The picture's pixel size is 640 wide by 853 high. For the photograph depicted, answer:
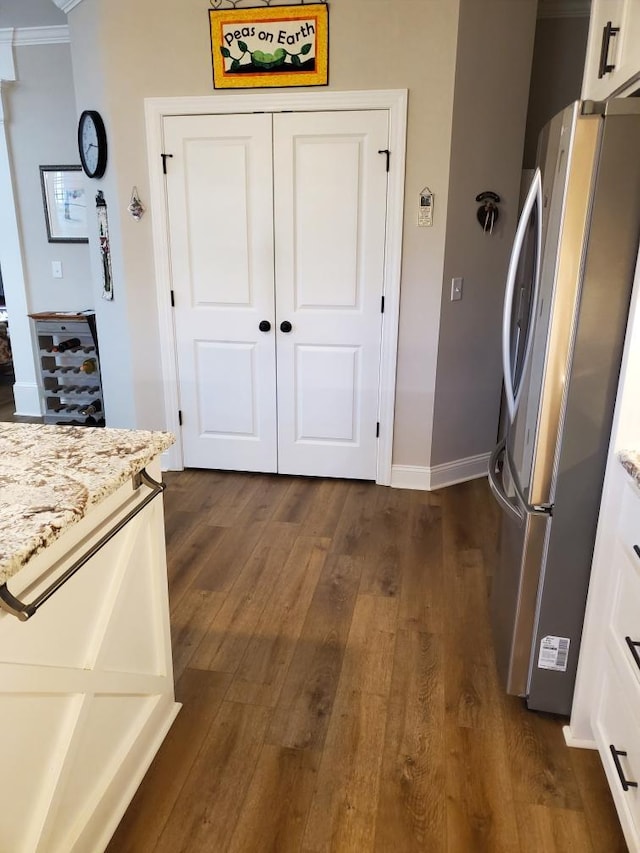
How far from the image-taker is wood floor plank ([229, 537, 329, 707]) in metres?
2.02

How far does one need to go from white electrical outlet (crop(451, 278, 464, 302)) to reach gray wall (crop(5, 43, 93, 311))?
2.76 m

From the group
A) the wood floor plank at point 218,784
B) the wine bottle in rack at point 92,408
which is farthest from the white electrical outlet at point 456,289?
the wine bottle in rack at point 92,408

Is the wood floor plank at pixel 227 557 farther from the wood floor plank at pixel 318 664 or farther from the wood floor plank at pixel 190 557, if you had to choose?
the wood floor plank at pixel 318 664

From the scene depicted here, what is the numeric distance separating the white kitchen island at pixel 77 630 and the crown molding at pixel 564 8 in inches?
139

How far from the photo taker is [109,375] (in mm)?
3855

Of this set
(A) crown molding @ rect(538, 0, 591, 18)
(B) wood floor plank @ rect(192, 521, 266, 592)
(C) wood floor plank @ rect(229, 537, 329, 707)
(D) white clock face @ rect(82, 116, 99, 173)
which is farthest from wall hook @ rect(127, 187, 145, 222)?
(A) crown molding @ rect(538, 0, 591, 18)

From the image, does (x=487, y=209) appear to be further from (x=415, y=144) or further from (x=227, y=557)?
(x=227, y=557)

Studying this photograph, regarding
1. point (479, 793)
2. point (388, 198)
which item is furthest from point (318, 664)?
point (388, 198)

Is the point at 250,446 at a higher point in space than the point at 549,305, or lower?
lower

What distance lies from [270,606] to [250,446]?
57.6 inches

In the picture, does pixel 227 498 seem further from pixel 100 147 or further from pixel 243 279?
pixel 100 147

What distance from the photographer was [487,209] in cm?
330

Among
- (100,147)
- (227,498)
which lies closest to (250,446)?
(227,498)

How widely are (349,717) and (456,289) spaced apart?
229cm
